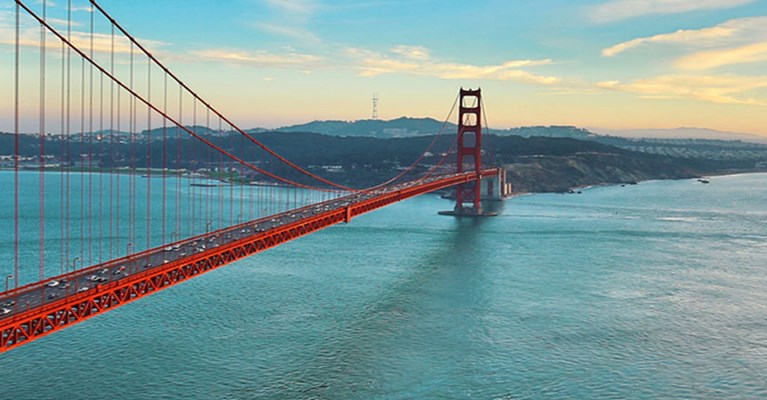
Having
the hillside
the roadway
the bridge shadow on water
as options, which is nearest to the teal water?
the bridge shadow on water

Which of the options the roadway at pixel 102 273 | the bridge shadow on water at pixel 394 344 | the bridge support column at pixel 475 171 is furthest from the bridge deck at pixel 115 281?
the bridge support column at pixel 475 171

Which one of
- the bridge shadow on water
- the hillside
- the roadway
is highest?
the hillside

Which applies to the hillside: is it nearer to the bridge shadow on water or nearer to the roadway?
the bridge shadow on water

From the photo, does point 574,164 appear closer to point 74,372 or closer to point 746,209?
point 746,209

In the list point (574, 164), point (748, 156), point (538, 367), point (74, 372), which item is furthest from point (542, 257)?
point (748, 156)

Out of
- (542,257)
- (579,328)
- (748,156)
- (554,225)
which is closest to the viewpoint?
(579,328)

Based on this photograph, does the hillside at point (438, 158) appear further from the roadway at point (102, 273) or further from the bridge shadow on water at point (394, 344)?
the roadway at point (102, 273)

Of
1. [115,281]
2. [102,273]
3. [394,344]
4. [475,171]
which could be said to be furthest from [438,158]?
[115,281]
